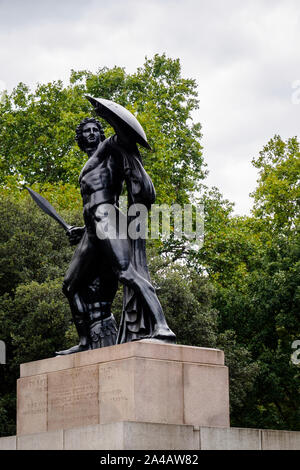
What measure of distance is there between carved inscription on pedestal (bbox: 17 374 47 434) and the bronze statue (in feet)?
2.02

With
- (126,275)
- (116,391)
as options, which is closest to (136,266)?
(126,275)

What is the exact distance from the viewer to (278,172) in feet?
134

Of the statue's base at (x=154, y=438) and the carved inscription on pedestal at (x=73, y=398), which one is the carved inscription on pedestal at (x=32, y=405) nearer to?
the carved inscription on pedestal at (x=73, y=398)

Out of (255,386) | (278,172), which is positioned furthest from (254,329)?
(278,172)

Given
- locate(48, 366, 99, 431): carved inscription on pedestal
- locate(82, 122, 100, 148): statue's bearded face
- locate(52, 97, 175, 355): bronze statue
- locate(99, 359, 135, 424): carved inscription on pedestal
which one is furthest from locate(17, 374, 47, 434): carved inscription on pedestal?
locate(82, 122, 100, 148): statue's bearded face

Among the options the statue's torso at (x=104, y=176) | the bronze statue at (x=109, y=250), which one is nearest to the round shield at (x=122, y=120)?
the bronze statue at (x=109, y=250)

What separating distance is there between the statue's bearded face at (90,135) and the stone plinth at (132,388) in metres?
3.03

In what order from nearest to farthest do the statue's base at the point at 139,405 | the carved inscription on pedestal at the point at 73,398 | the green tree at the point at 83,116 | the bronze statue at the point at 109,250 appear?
the statue's base at the point at 139,405, the carved inscription on pedestal at the point at 73,398, the bronze statue at the point at 109,250, the green tree at the point at 83,116

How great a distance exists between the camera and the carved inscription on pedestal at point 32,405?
11055 mm

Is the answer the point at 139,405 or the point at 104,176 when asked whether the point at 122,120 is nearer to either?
the point at 104,176

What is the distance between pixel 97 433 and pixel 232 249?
86.5 ft

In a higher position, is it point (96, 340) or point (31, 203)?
point (31, 203)
